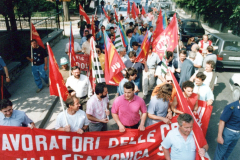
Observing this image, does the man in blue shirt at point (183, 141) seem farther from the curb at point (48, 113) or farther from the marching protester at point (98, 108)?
the curb at point (48, 113)

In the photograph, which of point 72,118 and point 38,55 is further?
point 38,55

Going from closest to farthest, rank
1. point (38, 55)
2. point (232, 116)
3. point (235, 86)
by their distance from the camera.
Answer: point (232, 116) < point (38, 55) < point (235, 86)

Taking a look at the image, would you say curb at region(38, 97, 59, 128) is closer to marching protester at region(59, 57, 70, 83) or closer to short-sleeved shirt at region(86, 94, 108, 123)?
marching protester at region(59, 57, 70, 83)

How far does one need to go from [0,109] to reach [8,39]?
647cm

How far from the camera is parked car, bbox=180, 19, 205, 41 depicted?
15.1 meters

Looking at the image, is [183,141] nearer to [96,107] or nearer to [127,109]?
[127,109]

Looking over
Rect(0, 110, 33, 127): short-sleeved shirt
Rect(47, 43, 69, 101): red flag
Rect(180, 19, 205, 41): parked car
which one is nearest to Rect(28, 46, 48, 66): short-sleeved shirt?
Rect(47, 43, 69, 101): red flag

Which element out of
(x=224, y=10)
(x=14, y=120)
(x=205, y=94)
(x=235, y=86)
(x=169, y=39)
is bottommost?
(x=235, y=86)

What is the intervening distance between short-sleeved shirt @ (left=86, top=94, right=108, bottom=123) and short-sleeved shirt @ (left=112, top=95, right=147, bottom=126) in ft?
1.06

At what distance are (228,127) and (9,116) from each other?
3.88 m

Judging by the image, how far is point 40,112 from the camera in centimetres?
618

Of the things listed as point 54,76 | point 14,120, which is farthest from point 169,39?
point 14,120

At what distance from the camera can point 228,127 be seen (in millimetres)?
3832

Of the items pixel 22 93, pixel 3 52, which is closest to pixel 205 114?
pixel 22 93
